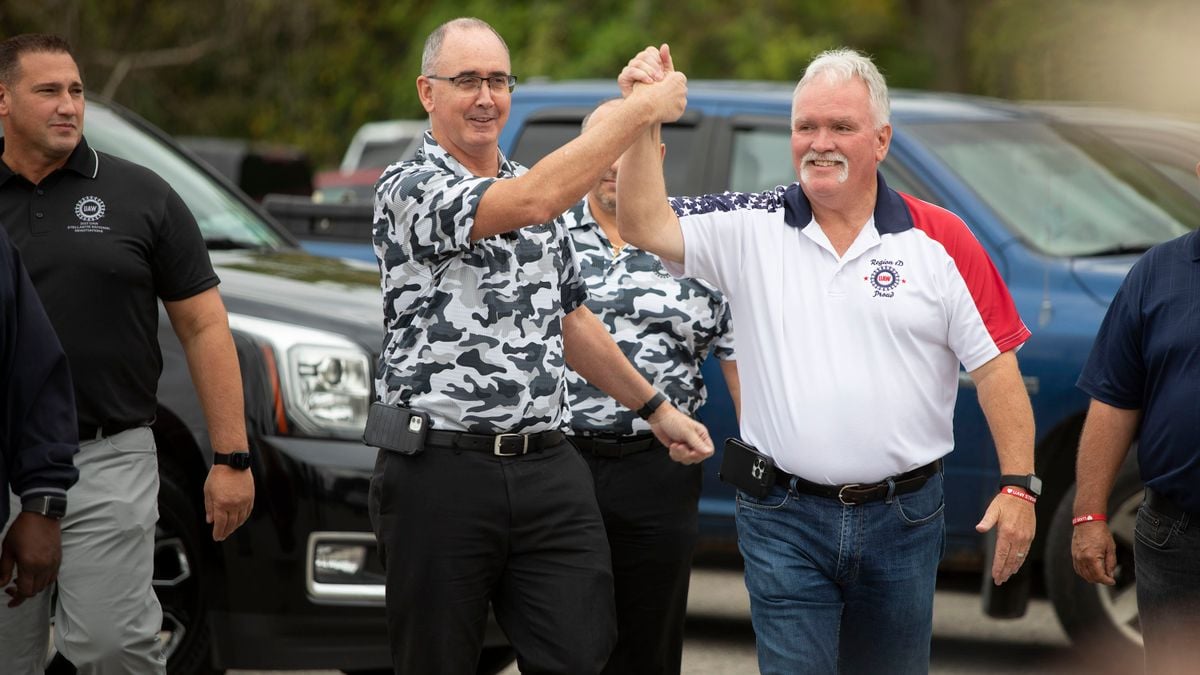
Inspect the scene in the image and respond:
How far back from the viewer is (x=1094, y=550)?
461 cm

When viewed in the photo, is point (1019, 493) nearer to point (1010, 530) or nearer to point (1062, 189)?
point (1010, 530)

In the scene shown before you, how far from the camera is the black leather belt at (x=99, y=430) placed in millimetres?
4629

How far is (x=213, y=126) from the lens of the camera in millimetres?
31375

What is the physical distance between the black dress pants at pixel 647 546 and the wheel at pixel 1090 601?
1.90m

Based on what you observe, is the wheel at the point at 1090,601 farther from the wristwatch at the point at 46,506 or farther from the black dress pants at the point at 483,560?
the wristwatch at the point at 46,506

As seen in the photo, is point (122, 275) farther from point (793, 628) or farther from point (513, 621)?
point (793, 628)

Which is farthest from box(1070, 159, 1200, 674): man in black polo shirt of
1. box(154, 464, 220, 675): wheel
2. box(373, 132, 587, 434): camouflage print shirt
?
box(154, 464, 220, 675): wheel

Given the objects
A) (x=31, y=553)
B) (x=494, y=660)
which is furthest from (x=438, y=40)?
(x=494, y=660)

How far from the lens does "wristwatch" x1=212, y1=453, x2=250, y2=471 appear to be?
493 cm

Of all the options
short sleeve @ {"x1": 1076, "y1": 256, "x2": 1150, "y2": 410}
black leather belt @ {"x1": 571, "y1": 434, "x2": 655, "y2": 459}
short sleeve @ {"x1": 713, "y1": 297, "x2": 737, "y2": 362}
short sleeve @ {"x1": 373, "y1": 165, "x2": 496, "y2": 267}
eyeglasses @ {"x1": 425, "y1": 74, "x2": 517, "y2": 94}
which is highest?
eyeglasses @ {"x1": 425, "y1": 74, "x2": 517, "y2": 94}

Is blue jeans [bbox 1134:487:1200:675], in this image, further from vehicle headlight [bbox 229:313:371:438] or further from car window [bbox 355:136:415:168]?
car window [bbox 355:136:415:168]

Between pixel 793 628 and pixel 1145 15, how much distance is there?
51.2 feet

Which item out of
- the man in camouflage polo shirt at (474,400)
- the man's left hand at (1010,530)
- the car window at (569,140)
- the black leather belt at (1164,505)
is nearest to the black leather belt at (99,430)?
the man in camouflage polo shirt at (474,400)

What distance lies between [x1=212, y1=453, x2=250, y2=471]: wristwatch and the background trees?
10341 millimetres
